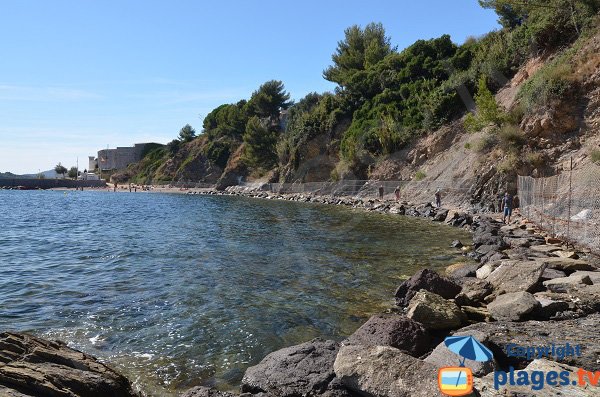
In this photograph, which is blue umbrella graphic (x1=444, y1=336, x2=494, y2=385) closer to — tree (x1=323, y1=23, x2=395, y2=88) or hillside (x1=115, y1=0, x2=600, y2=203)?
hillside (x1=115, y1=0, x2=600, y2=203)

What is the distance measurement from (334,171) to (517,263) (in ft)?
142

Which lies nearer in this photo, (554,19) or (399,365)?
(399,365)

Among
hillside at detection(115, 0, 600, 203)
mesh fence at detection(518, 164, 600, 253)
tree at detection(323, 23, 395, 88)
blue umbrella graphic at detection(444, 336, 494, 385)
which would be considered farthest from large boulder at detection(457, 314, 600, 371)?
tree at detection(323, 23, 395, 88)

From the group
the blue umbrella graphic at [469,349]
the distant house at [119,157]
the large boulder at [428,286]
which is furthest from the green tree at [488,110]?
the distant house at [119,157]

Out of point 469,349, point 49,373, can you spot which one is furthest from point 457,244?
point 49,373

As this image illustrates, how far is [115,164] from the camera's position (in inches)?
5541

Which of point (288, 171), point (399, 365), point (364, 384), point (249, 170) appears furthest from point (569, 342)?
point (249, 170)

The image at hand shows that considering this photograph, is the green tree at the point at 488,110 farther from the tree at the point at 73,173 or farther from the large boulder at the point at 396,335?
the tree at the point at 73,173

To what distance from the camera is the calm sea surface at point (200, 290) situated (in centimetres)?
770

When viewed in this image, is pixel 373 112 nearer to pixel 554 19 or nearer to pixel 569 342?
pixel 554 19

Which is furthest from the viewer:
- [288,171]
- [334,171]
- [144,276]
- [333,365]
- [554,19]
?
[288,171]

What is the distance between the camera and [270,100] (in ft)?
281

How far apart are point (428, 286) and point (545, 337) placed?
12.2 ft

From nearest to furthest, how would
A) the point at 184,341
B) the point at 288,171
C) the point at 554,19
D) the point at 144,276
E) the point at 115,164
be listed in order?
the point at 184,341 → the point at 144,276 → the point at 554,19 → the point at 288,171 → the point at 115,164
